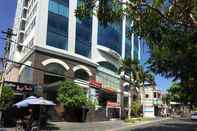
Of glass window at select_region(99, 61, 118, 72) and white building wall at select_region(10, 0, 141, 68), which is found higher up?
white building wall at select_region(10, 0, 141, 68)

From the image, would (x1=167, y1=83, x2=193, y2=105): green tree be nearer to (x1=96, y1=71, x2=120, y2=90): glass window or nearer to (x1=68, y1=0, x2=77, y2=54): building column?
(x1=96, y1=71, x2=120, y2=90): glass window

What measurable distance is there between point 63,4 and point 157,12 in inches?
1627

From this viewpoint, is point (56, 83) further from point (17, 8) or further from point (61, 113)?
point (17, 8)

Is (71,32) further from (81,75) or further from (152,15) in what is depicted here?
(152,15)

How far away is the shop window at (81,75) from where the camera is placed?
55684 millimetres

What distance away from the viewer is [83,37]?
187 ft

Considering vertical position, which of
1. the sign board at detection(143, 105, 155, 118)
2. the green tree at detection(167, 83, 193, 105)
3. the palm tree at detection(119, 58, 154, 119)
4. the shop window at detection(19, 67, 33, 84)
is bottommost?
the sign board at detection(143, 105, 155, 118)

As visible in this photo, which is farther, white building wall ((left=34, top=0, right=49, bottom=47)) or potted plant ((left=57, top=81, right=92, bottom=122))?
white building wall ((left=34, top=0, right=49, bottom=47))

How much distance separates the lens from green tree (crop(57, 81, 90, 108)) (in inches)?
1788

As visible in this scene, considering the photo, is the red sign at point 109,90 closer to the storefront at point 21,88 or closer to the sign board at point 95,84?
the sign board at point 95,84

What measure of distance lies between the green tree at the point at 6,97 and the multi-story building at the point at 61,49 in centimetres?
958

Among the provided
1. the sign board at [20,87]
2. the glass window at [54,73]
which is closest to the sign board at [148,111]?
the glass window at [54,73]

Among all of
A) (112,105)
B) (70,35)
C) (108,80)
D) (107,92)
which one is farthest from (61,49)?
(108,80)

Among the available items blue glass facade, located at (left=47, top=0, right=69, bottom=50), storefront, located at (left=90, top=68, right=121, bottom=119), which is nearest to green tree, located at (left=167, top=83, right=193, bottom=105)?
storefront, located at (left=90, top=68, right=121, bottom=119)
